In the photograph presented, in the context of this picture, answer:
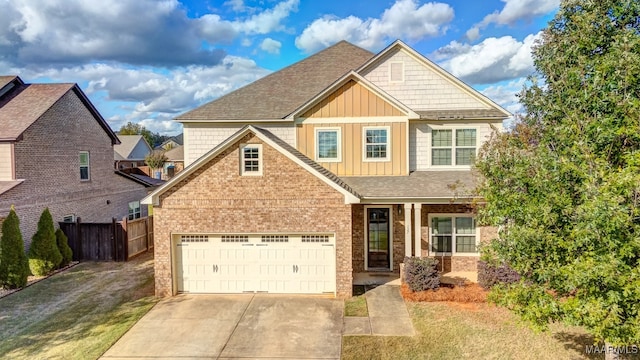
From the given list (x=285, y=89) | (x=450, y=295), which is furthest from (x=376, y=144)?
(x=450, y=295)

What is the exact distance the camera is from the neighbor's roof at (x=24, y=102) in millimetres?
16091

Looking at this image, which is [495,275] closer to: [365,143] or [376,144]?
[376,144]

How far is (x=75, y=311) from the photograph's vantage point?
1135 centimetres

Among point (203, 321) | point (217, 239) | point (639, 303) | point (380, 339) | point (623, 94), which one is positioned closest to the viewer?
point (639, 303)

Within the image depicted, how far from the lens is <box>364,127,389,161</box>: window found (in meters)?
14.8

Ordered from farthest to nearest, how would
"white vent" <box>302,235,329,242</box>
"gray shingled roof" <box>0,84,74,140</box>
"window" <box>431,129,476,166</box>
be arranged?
"gray shingled roof" <box>0,84,74,140</box> < "window" <box>431,129,476,166</box> < "white vent" <box>302,235,329,242</box>

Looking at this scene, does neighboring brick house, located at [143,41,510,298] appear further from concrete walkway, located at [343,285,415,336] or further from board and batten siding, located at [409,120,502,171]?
concrete walkway, located at [343,285,415,336]

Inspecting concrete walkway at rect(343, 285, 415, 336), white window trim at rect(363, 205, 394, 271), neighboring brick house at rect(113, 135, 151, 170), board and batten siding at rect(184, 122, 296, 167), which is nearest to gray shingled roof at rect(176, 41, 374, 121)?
board and batten siding at rect(184, 122, 296, 167)

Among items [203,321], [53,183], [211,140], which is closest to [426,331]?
[203,321]

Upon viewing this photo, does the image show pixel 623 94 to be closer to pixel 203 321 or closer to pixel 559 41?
pixel 559 41

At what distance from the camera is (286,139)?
15391mm

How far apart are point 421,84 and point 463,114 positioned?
6.84 feet

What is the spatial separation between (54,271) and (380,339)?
13534mm

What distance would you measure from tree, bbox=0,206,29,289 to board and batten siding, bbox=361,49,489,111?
14.2m
